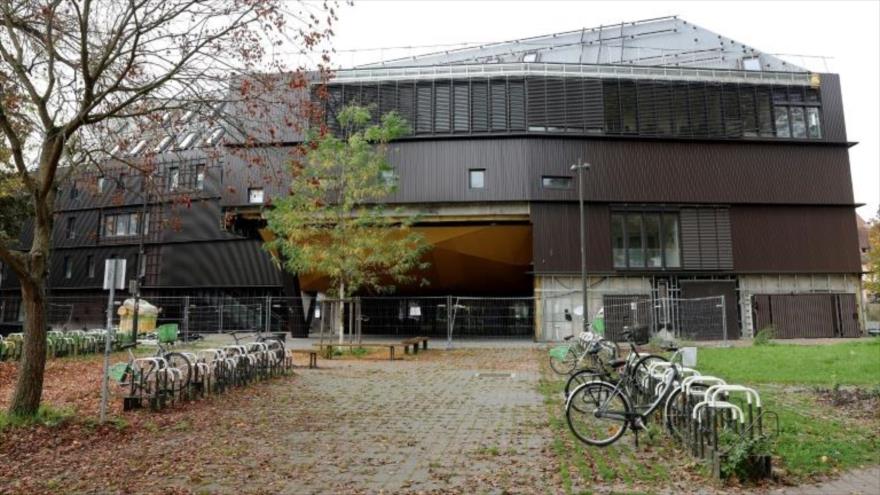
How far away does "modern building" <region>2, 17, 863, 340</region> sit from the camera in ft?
100

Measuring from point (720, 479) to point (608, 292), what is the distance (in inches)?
1016

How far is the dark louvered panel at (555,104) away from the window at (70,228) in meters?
42.8

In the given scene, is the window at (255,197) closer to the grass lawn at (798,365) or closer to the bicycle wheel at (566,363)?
the bicycle wheel at (566,363)

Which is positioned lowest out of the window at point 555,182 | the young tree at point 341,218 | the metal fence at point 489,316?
the metal fence at point 489,316

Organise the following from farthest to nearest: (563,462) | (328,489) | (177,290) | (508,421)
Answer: (177,290) → (508,421) → (563,462) → (328,489)

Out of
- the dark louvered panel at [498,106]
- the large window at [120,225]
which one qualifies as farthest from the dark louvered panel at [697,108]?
the large window at [120,225]

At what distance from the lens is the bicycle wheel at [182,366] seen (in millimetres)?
10688

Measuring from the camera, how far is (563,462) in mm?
6598

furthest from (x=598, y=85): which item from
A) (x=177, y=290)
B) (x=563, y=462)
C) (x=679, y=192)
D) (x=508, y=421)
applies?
(x=177, y=290)

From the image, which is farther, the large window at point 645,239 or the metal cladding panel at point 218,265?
the metal cladding panel at point 218,265

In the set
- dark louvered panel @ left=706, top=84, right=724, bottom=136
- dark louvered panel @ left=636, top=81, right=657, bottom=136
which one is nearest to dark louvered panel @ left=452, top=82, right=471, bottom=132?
dark louvered panel @ left=636, top=81, right=657, bottom=136

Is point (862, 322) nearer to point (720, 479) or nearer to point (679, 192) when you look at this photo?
point (679, 192)

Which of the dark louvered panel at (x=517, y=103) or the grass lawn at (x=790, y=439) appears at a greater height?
the dark louvered panel at (x=517, y=103)

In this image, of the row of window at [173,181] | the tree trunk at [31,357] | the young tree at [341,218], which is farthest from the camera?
the young tree at [341,218]
